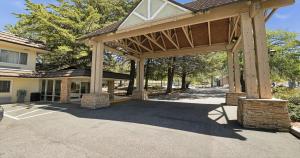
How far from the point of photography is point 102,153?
11.4ft

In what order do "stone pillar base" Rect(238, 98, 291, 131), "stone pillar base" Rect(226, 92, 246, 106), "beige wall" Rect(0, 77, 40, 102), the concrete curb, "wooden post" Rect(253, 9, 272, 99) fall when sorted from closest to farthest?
the concrete curb < "stone pillar base" Rect(238, 98, 291, 131) < "wooden post" Rect(253, 9, 272, 99) < "stone pillar base" Rect(226, 92, 246, 106) < "beige wall" Rect(0, 77, 40, 102)

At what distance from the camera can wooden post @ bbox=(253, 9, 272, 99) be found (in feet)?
18.1

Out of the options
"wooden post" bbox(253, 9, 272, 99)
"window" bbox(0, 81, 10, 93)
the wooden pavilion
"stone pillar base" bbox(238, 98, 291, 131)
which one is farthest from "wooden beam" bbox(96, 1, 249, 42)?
"window" bbox(0, 81, 10, 93)

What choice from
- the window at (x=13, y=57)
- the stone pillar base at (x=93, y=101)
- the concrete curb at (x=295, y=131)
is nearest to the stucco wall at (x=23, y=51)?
the window at (x=13, y=57)

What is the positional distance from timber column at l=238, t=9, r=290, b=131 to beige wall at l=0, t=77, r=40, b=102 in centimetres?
1701

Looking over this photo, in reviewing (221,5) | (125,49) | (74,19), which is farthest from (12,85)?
(221,5)

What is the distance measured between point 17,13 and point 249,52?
21968 millimetres

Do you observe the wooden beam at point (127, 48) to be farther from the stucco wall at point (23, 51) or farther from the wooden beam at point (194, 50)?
the stucco wall at point (23, 51)

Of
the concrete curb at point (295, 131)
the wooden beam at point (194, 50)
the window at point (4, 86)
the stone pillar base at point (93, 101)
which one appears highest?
the wooden beam at point (194, 50)

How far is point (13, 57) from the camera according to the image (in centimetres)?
1356

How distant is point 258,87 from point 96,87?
8.83 m

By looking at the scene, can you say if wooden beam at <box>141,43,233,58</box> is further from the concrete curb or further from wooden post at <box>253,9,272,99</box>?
the concrete curb

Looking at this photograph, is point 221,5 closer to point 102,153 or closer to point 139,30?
point 139,30

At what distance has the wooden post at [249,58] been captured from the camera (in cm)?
568
